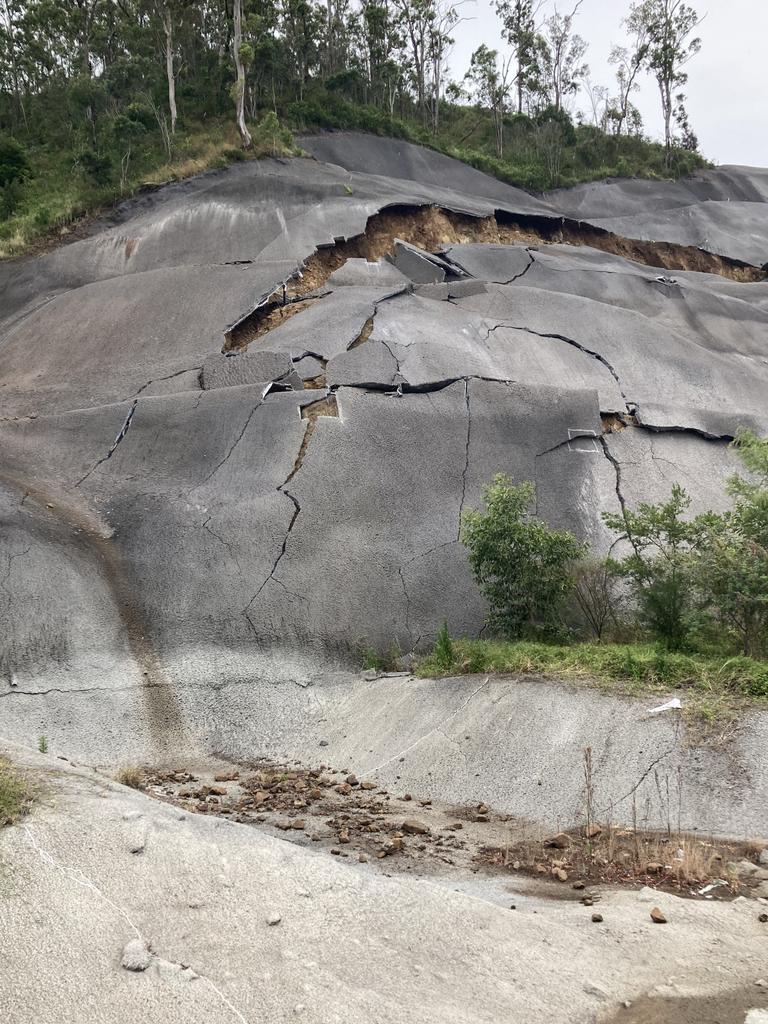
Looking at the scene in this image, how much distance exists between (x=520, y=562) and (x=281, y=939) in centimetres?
798

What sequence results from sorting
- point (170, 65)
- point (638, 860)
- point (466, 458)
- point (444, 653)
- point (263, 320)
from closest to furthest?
Answer: point (638, 860) < point (444, 653) < point (466, 458) < point (263, 320) < point (170, 65)

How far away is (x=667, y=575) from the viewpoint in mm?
11750

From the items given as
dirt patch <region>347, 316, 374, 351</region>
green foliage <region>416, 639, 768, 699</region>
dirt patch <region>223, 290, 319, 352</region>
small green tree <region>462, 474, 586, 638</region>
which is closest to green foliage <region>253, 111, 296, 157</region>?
dirt patch <region>223, 290, 319, 352</region>

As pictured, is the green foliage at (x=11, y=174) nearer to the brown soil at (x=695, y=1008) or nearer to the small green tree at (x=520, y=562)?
the small green tree at (x=520, y=562)

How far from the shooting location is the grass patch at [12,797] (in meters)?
5.62

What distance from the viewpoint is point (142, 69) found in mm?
31891

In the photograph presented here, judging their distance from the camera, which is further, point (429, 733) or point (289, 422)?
point (289, 422)

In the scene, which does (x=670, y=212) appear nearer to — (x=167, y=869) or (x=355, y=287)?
(x=355, y=287)

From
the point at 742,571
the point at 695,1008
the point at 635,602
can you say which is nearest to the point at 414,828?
the point at 695,1008

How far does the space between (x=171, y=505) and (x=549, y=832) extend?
8.36 metres

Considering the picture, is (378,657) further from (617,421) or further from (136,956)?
(136,956)

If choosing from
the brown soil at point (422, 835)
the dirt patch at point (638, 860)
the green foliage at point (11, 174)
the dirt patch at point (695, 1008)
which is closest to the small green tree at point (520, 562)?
the brown soil at point (422, 835)

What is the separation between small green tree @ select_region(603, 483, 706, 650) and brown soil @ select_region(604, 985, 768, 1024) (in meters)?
6.51

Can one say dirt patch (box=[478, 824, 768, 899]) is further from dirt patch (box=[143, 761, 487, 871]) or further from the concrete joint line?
the concrete joint line
